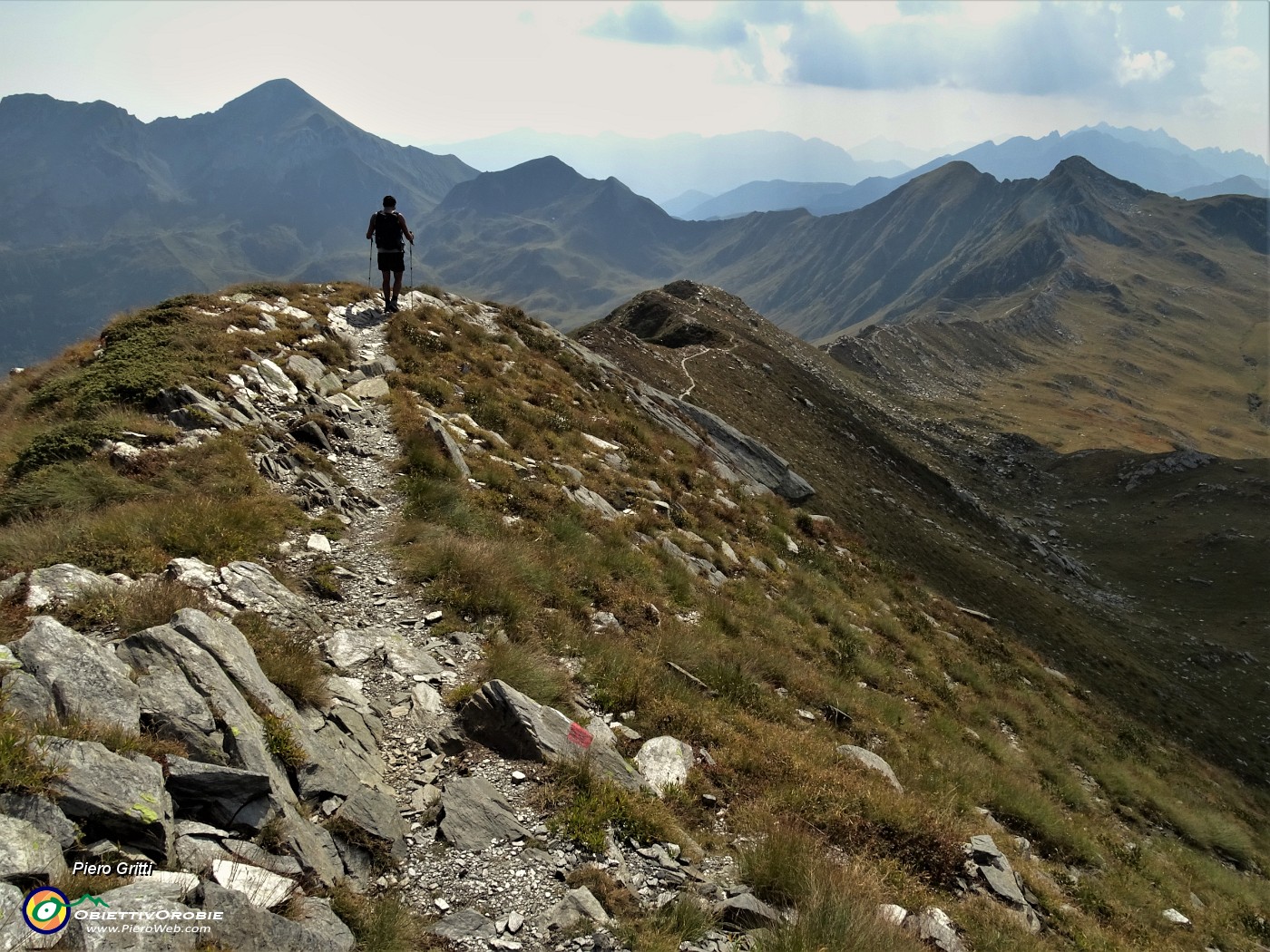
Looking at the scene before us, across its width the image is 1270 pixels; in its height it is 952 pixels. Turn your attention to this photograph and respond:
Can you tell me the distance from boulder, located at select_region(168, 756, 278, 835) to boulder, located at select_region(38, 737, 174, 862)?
0.26 m

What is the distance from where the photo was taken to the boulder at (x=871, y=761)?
38.2 ft

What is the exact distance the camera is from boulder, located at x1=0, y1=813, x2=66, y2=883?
4.38 meters

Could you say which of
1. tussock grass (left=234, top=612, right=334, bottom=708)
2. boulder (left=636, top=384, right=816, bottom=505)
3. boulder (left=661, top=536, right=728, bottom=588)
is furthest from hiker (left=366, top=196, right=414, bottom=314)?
tussock grass (left=234, top=612, right=334, bottom=708)

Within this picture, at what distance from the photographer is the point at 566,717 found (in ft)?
31.1

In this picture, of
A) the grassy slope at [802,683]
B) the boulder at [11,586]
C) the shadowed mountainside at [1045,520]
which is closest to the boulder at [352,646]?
the grassy slope at [802,683]

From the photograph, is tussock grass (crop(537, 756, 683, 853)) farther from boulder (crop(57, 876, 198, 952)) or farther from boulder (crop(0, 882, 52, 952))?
boulder (crop(0, 882, 52, 952))

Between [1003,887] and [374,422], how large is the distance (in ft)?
54.3

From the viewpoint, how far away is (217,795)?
5875 mm

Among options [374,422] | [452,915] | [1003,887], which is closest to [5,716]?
[452,915]

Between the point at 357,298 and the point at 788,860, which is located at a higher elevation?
the point at 357,298

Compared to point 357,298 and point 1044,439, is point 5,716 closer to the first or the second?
point 357,298

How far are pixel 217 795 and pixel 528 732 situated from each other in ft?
12.0

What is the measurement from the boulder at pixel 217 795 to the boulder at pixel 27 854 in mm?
1084

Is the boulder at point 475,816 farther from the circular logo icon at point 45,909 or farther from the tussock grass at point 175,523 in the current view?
the tussock grass at point 175,523
